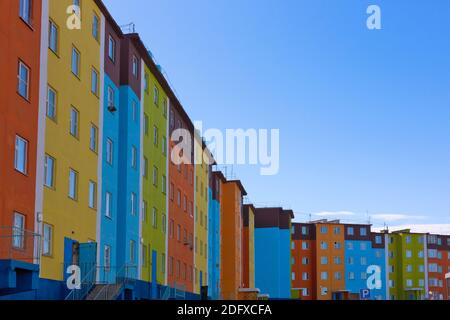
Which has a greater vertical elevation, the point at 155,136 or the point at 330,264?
the point at 155,136

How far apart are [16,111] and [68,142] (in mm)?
6160

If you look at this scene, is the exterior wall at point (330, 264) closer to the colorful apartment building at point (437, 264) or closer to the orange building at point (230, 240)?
the colorful apartment building at point (437, 264)

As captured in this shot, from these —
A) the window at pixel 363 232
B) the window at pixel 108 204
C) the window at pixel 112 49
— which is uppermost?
the window at pixel 112 49

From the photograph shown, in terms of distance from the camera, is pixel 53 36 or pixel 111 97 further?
pixel 111 97

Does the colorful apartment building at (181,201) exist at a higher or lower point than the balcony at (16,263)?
higher

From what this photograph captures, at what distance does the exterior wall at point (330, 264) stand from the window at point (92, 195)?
286 ft

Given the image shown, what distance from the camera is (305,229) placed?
123 m

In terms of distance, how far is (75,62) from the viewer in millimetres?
33250

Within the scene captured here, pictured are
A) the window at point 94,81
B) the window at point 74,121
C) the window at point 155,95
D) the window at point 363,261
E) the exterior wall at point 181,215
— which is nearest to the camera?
the window at point 74,121

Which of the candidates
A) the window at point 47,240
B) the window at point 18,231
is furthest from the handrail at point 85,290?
the window at point 18,231

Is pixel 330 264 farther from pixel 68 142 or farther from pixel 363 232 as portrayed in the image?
pixel 68 142

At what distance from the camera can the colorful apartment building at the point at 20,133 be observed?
23891mm

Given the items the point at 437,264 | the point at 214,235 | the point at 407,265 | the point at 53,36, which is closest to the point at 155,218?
the point at 53,36
